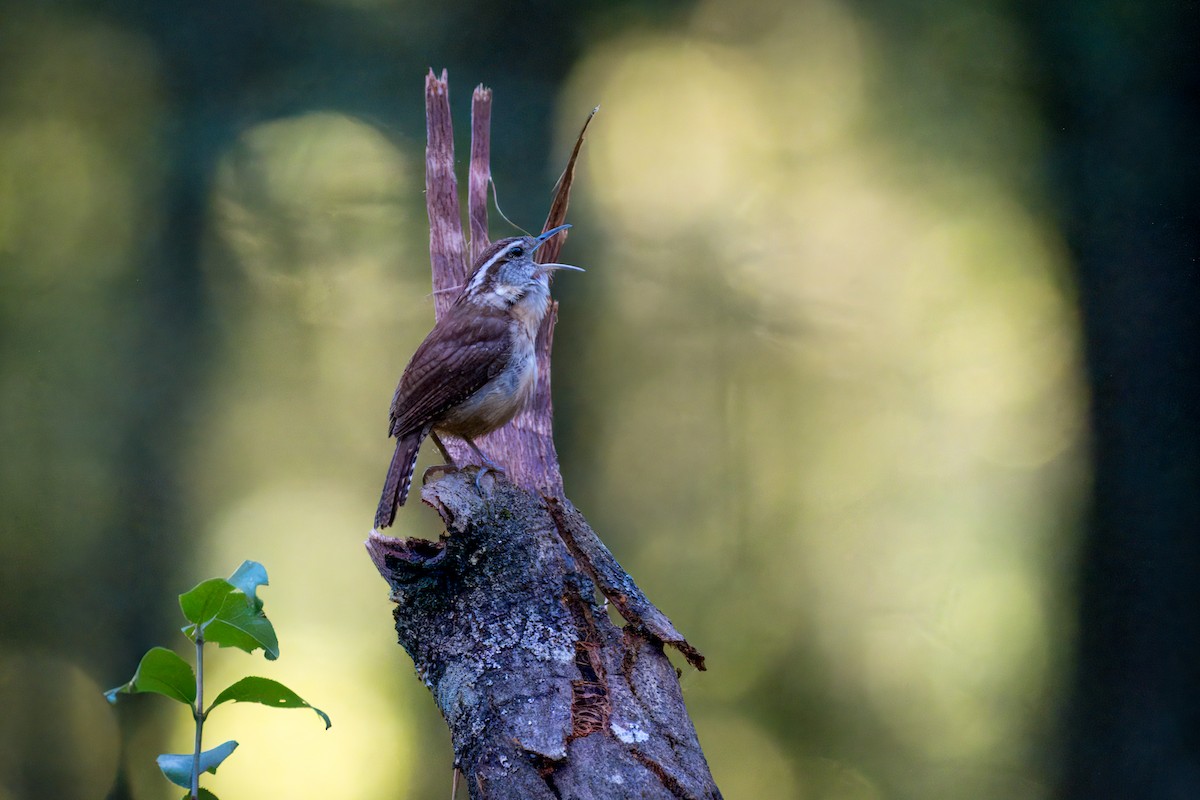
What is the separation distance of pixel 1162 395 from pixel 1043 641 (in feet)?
3.63

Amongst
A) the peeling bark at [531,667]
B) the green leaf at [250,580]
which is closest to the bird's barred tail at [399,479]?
the peeling bark at [531,667]


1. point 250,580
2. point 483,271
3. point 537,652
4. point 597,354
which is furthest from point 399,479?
point 597,354

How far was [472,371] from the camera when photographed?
8.05ft

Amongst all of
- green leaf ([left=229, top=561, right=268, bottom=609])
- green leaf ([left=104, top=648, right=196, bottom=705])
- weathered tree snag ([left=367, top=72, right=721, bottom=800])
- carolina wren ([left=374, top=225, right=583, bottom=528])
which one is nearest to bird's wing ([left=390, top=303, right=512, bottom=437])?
carolina wren ([left=374, top=225, right=583, bottom=528])

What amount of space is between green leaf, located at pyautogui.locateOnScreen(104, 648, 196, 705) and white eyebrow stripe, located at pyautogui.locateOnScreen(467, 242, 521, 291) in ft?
5.28

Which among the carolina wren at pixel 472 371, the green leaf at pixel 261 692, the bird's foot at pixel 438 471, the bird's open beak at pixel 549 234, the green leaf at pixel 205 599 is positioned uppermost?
the bird's open beak at pixel 549 234

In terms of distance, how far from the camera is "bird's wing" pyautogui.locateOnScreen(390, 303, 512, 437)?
2.45 metres

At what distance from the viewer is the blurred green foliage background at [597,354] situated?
389 centimetres

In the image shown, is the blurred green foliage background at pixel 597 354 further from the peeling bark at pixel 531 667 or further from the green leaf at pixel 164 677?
the green leaf at pixel 164 677

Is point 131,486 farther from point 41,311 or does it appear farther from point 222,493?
point 41,311

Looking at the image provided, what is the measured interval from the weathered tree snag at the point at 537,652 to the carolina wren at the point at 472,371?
31 cm

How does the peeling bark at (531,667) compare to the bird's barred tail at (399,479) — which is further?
the bird's barred tail at (399,479)

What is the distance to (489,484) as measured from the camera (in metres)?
2.16

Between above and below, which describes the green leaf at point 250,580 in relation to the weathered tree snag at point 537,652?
above
